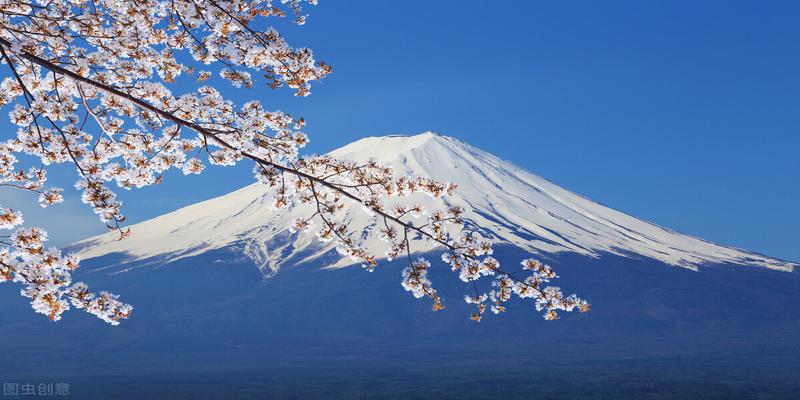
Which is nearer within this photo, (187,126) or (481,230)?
(187,126)

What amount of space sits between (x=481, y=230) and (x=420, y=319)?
24969 millimetres

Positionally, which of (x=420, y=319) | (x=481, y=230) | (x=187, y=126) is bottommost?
(x=187, y=126)

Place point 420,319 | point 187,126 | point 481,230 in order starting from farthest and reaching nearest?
1. point 481,230
2. point 420,319
3. point 187,126

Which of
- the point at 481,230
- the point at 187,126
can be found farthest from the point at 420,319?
the point at 187,126

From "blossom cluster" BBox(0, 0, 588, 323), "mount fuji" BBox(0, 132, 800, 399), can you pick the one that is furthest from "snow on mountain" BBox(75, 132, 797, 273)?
"blossom cluster" BBox(0, 0, 588, 323)

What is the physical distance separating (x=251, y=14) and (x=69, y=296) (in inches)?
103

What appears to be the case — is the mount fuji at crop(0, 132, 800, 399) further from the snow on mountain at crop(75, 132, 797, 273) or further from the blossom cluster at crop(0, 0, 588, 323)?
the blossom cluster at crop(0, 0, 588, 323)

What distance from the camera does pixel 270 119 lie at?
623 centimetres

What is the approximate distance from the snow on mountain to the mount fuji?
0.68 metres

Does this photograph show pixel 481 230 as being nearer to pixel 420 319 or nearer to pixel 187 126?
pixel 420 319

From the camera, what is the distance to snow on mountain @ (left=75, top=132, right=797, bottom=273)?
503 ft

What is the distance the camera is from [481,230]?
144750 mm

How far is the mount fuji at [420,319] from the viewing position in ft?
203

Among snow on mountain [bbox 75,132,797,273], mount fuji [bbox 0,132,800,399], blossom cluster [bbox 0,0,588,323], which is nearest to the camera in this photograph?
blossom cluster [bbox 0,0,588,323]
